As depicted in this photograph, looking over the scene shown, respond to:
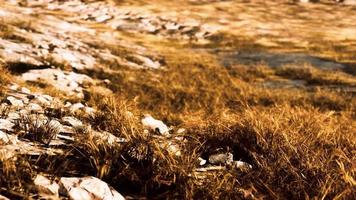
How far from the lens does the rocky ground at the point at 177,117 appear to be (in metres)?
4.72

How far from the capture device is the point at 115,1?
5038cm

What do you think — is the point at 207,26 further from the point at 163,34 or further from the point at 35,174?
the point at 35,174

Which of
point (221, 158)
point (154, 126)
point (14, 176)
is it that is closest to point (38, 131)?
point (14, 176)

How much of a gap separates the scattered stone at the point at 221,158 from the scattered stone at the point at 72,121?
1.94 metres

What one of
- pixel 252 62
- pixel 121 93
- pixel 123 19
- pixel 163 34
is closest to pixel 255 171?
pixel 121 93

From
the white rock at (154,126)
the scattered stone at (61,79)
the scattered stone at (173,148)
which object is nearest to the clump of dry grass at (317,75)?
the scattered stone at (61,79)

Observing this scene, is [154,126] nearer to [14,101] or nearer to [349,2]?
[14,101]

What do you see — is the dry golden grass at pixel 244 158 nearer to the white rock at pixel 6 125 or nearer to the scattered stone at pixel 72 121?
the scattered stone at pixel 72 121

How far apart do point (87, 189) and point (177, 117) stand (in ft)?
18.1

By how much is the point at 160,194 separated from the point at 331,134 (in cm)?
301

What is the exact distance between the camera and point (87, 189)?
4.38m

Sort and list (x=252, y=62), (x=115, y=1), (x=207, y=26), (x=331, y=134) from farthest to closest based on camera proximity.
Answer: (x=115, y=1) < (x=207, y=26) < (x=252, y=62) < (x=331, y=134)

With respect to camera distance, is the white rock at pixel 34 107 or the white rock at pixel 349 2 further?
the white rock at pixel 349 2

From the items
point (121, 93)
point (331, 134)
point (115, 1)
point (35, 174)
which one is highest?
point (35, 174)
